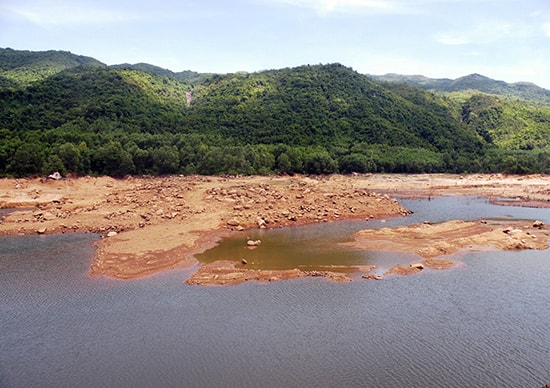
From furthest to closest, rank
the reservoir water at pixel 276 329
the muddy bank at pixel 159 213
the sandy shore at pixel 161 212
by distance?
the muddy bank at pixel 159 213, the sandy shore at pixel 161 212, the reservoir water at pixel 276 329

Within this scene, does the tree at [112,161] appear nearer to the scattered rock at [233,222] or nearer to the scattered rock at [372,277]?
the scattered rock at [233,222]

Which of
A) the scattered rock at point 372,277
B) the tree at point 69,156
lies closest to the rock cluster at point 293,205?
the scattered rock at point 372,277

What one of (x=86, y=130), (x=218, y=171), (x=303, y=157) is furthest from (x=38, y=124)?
(x=303, y=157)

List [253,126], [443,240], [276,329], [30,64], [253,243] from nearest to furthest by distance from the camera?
[276,329] → [253,243] → [443,240] → [253,126] → [30,64]

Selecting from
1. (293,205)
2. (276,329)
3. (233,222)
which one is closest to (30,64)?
(293,205)

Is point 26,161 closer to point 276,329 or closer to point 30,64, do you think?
point 276,329
